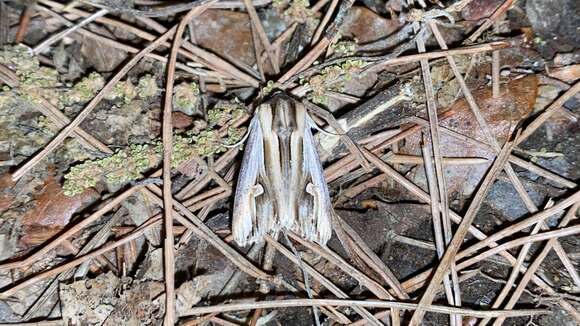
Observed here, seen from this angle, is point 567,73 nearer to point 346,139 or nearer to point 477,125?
point 477,125

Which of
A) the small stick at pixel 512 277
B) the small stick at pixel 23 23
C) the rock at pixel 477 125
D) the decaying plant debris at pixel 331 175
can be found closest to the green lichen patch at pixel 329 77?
the decaying plant debris at pixel 331 175

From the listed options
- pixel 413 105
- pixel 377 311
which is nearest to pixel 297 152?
pixel 413 105

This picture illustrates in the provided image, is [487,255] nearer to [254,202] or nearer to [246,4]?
[254,202]

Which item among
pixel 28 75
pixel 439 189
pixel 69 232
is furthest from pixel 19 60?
pixel 439 189

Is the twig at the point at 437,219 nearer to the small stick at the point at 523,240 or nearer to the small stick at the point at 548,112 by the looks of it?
the small stick at the point at 523,240

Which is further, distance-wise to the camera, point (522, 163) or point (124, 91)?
point (124, 91)

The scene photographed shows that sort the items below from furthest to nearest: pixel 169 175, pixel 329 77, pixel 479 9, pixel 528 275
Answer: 1. pixel 479 9
2. pixel 329 77
3. pixel 169 175
4. pixel 528 275
